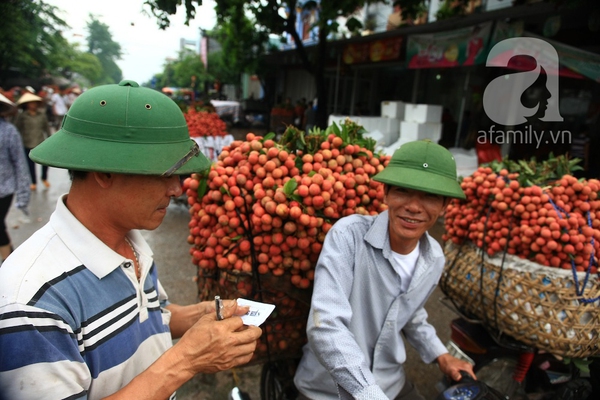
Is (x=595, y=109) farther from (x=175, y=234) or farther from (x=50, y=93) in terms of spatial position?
(x=50, y=93)

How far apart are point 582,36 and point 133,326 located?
7426mm

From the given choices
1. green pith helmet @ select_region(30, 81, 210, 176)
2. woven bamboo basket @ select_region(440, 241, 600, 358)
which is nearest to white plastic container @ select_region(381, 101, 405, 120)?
woven bamboo basket @ select_region(440, 241, 600, 358)

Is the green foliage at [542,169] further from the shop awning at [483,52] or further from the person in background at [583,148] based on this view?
the person in background at [583,148]

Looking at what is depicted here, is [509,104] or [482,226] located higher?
[509,104]

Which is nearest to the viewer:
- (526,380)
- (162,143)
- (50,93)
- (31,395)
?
(31,395)

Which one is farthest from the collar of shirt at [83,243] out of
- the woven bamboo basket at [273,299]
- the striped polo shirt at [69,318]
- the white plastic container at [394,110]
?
the white plastic container at [394,110]

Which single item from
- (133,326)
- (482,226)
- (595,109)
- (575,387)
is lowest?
(575,387)

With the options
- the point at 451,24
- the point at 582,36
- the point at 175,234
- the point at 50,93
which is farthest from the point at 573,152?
the point at 50,93

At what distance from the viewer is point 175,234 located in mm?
5672

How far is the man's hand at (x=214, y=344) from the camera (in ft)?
3.55

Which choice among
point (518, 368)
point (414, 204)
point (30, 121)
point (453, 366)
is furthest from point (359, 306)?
point (30, 121)

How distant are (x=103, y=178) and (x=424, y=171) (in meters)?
1.24

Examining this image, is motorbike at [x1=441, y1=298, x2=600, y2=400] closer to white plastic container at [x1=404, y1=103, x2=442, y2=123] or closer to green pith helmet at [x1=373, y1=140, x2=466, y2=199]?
green pith helmet at [x1=373, y1=140, x2=466, y2=199]

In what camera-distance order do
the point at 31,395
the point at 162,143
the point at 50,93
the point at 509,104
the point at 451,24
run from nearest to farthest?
1. the point at 31,395
2. the point at 162,143
3. the point at 451,24
4. the point at 509,104
5. the point at 50,93
